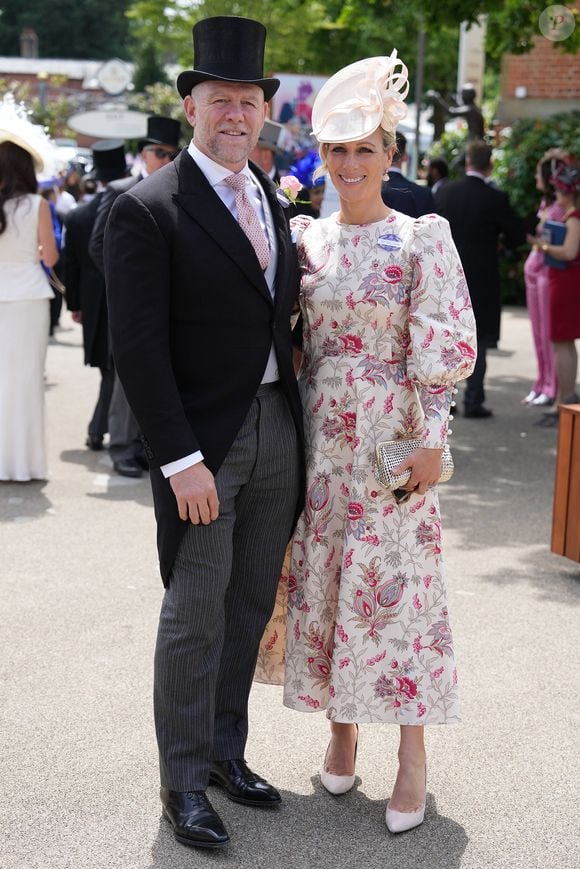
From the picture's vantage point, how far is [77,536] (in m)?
6.52

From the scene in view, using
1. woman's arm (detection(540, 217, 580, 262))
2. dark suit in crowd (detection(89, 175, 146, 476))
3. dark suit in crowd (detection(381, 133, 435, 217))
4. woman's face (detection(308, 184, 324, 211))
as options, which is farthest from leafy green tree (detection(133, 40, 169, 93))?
dark suit in crowd (detection(381, 133, 435, 217))

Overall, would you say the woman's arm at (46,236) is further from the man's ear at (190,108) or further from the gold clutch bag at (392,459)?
the gold clutch bag at (392,459)

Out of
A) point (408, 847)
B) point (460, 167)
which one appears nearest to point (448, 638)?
point (408, 847)

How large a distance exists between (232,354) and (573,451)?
2962mm

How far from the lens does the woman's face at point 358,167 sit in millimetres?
3410

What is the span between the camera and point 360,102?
340 centimetres

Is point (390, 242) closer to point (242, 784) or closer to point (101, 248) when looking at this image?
point (242, 784)

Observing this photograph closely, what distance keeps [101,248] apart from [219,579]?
4.86 metres

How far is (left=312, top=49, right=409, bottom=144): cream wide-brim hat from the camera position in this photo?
3.40 metres

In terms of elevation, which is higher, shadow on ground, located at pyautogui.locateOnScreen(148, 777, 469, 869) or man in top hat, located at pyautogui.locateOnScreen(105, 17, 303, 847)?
man in top hat, located at pyautogui.locateOnScreen(105, 17, 303, 847)

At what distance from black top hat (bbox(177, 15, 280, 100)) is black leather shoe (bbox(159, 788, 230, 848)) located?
76.0 inches

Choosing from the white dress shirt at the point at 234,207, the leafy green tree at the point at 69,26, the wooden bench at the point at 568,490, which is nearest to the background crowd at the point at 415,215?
the wooden bench at the point at 568,490

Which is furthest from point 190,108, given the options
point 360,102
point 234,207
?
point 360,102

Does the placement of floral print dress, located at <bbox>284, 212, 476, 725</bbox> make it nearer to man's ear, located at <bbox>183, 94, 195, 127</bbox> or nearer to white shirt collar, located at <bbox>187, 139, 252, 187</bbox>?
white shirt collar, located at <bbox>187, 139, 252, 187</bbox>
